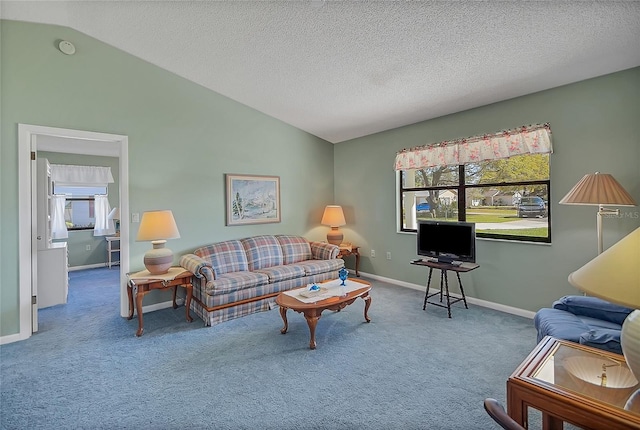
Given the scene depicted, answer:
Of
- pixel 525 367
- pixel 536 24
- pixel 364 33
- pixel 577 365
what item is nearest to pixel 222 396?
pixel 525 367

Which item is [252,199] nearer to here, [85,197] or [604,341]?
[604,341]

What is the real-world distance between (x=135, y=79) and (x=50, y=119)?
1005 millimetres

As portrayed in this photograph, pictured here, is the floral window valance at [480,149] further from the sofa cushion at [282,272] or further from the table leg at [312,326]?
the table leg at [312,326]

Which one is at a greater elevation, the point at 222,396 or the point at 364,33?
the point at 364,33

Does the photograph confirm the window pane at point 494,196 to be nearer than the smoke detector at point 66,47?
No

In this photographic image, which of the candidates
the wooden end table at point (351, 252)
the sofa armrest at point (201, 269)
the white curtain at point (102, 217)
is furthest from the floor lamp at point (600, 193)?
the white curtain at point (102, 217)

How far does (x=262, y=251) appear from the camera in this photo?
438cm

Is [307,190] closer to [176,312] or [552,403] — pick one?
[176,312]

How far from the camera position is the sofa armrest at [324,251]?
183 inches

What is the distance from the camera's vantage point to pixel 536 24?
2334mm

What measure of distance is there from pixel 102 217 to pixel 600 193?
8076 mm

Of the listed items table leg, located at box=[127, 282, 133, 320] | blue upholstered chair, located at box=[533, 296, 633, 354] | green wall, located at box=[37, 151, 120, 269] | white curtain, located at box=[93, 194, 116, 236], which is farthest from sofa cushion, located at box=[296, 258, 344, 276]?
green wall, located at box=[37, 151, 120, 269]

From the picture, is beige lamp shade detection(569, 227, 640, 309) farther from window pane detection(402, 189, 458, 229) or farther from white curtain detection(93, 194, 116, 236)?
white curtain detection(93, 194, 116, 236)

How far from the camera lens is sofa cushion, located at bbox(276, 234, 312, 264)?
4.61 m
